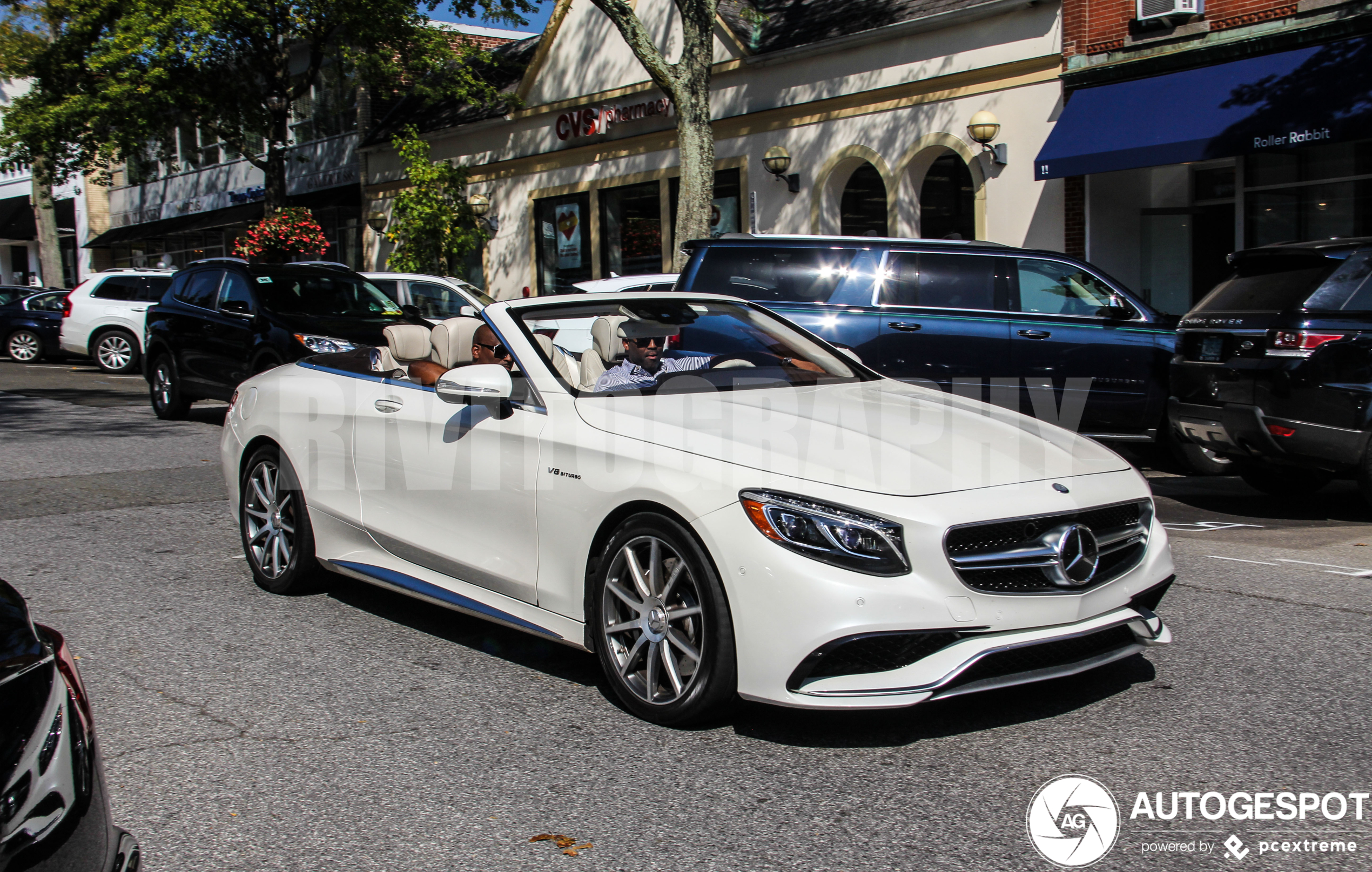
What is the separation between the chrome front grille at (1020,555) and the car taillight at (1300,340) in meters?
4.47

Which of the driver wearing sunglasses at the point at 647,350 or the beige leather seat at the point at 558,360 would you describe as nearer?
the beige leather seat at the point at 558,360

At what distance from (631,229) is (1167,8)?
38.5ft

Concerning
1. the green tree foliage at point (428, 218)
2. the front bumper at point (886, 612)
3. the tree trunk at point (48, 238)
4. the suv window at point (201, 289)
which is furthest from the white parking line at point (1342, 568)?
the tree trunk at point (48, 238)

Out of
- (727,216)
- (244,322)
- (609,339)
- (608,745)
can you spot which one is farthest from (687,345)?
(727,216)

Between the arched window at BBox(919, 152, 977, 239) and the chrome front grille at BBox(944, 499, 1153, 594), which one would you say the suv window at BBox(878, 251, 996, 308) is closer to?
the chrome front grille at BBox(944, 499, 1153, 594)

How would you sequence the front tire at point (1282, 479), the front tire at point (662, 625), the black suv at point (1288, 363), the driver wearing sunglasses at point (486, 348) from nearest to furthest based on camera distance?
the front tire at point (662, 625) < the driver wearing sunglasses at point (486, 348) < the black suv at point (1288, 363) < the front tire at point (1282, 479)

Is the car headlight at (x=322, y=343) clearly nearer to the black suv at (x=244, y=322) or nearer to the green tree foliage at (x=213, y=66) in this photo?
the black suv at (x=244, y=322)

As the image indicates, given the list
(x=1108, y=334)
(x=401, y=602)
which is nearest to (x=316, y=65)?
(x=1108, y=334)

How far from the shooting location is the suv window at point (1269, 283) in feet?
25.9

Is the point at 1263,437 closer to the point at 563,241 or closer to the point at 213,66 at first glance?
the point at 563,241

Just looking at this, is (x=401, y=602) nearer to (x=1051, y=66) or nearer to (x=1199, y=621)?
(x=1199, y=621)

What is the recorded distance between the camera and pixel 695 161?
53.6 ft

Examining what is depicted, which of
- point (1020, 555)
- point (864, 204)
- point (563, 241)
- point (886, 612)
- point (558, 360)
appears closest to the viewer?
point (886, 612)

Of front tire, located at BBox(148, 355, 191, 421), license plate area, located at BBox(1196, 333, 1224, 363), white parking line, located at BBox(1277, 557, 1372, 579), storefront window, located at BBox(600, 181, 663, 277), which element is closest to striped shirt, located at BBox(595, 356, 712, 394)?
white parking line, located at BBox(1277, 557, 1372, 579)
